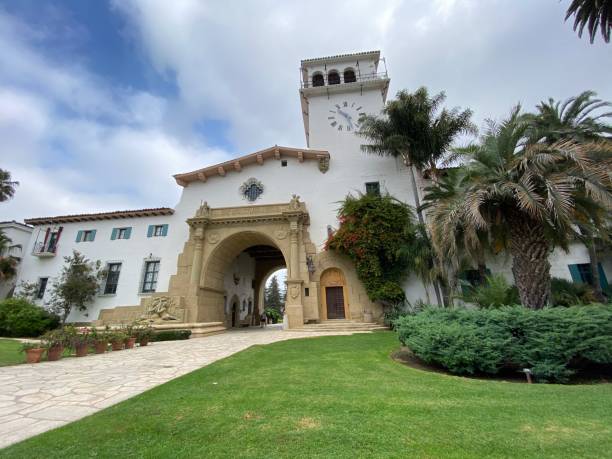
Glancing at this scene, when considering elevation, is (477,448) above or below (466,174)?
below

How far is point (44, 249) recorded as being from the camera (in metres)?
20.7

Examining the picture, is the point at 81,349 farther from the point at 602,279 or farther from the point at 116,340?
the point at 602,279

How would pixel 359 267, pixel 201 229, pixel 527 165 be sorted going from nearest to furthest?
pixel 527 165, pixel 359 267, pixel 201 229

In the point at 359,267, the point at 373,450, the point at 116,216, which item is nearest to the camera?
the point at 373,450

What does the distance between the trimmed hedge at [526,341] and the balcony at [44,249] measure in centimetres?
2620

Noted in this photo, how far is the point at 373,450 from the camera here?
8.18ft

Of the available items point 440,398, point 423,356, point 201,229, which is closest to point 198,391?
point 440,398

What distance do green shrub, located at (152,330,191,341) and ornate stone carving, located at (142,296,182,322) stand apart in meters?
3.57

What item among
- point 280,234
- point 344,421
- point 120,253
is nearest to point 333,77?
point 280,234

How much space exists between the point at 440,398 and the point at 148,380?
5.35 metres

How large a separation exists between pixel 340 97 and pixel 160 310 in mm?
22232

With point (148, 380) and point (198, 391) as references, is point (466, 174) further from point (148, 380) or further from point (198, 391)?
point (148, 380)

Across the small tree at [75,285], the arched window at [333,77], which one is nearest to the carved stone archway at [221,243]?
the small tree at [75,285]

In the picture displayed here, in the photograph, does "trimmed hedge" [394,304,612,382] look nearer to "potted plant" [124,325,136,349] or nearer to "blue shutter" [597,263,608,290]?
"potted plant" [124,325,136,349]
